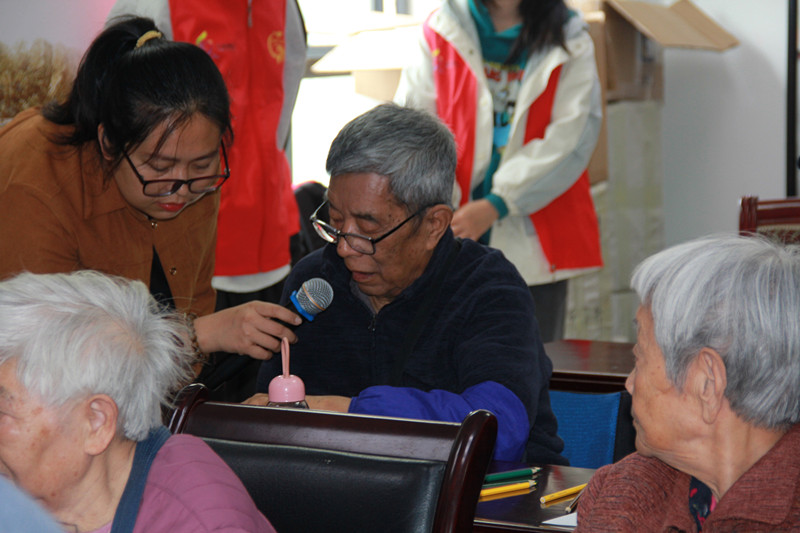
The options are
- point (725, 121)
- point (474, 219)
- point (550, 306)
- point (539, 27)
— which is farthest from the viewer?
point (725, 121)

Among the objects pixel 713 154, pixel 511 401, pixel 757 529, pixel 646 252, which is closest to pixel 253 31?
pixel 511 401

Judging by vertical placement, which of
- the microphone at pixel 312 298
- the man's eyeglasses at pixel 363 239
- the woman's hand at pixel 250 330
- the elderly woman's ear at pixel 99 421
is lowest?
the woman's hand at pixel 250 330

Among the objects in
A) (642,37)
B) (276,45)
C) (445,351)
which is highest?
(276,45)

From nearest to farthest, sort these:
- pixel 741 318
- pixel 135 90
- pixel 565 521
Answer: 1. pixel 741 318
2. pixel 565 521
3. pixel 135 90

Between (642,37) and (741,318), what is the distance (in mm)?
3697

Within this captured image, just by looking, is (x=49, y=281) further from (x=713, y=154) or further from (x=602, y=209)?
(x=713, y=154)

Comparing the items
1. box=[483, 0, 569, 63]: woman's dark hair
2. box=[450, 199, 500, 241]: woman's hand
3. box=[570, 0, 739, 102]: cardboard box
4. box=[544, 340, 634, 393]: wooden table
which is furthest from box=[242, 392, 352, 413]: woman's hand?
box=[570, 0, 739, 102]: cardboard box

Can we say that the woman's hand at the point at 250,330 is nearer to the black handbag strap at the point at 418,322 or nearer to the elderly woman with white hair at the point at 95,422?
the black handbag strap at the point at 418,322

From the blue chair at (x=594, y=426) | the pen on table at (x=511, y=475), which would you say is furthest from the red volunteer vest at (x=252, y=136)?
the pen on table at (x=511, y=475)

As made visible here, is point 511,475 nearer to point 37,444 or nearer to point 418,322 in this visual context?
point 418,322

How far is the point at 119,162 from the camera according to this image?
6.73 feet

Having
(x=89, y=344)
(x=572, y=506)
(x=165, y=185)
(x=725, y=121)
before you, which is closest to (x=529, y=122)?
(x=165, y=185)

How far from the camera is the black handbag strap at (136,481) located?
1282mm

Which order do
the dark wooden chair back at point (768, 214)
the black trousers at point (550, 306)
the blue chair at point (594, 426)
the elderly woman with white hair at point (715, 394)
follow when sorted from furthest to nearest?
1. the black trousers at point (550, 306)
2. the dark wooden chair back at point (768, 214)
3. the blue chair at point (594, 426)
4. the elderly woman with white hair at point (715, 394)
